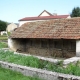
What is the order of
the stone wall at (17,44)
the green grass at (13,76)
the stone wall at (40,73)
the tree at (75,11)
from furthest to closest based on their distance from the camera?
the tree at (75,11) < the stone wall at (17,44) < the green grass at (13,76) < the stone wall at (40,73)

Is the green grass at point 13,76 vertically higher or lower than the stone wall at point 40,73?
lower

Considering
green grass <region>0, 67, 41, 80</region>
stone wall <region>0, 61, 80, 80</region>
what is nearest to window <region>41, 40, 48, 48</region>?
stone wall <region>0, 61, 80, 80</region>

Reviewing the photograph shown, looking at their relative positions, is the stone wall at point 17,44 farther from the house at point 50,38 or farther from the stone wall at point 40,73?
the stone wall at point 40,73

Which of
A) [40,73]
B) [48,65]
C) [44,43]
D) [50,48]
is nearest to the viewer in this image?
[40,73]

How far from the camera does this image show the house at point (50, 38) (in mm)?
16094

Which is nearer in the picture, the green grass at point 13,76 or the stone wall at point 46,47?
the green grass at point 13,76

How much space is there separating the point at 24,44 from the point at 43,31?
3501 millimetres

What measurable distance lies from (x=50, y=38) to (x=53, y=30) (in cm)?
117

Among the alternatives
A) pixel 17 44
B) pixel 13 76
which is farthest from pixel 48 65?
pixel 17 44

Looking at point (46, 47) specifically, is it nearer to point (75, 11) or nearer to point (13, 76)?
point (13, 76)

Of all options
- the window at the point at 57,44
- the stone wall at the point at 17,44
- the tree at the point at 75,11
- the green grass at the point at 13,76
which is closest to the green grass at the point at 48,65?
the green grass at the point at 13,76

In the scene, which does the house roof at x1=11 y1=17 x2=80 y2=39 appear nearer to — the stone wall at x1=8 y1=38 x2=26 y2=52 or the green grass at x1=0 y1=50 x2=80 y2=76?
the stone wall at x1=8 y1=38 x2=26 y2=52

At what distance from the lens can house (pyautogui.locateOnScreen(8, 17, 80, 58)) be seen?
16.1 metres

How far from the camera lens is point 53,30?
17609 millimetres
